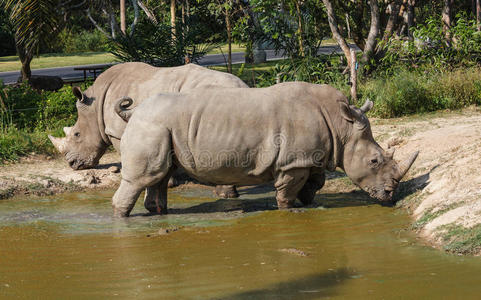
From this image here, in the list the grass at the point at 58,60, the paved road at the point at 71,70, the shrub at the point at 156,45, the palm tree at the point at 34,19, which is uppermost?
the palm tree at the point at 34,19

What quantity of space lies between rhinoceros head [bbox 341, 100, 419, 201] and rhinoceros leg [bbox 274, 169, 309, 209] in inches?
25.3

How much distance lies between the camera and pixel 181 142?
881 cm

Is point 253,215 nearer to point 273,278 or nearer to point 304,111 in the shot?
point 304,111

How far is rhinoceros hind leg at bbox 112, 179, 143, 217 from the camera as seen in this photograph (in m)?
9.05

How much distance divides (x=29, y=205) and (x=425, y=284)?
6.12 m

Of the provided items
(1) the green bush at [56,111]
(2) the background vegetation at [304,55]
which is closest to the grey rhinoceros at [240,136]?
(2) the background vegetation at [304,55]

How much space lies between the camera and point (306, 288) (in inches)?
245

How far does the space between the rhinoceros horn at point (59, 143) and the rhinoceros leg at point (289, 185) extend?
391 cm

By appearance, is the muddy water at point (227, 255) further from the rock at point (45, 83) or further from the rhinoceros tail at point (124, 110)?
the rock at point (45, 83)

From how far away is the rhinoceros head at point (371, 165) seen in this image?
9250mm

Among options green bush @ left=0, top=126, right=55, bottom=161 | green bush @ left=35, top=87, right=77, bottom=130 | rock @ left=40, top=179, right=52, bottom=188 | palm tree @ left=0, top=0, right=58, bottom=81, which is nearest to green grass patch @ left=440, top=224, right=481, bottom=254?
rock @ left=40, top=179, right=52, bottom=188

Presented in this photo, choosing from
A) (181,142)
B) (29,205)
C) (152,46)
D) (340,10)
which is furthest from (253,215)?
(340,10)

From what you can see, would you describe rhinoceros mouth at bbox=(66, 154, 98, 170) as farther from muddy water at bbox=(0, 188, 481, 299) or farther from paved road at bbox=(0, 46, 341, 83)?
paved road at bbox=(0, 46, 341, 83)

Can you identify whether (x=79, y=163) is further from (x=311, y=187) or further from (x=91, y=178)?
(x=311, y=187)
